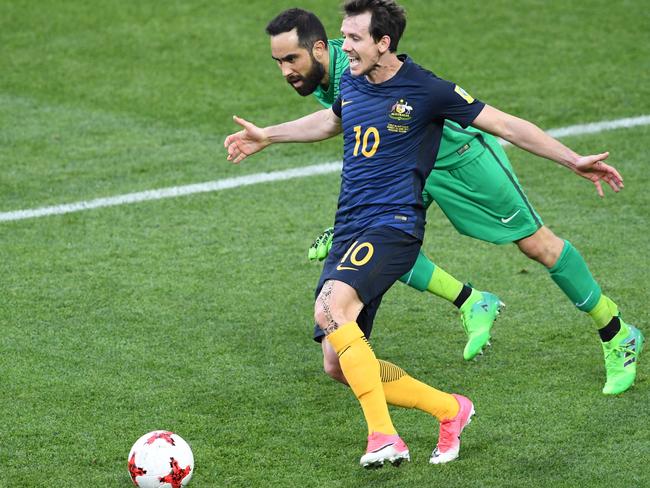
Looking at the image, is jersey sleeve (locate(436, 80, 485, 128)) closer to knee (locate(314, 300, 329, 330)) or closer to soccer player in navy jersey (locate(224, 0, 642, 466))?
soccer player in navy jersey (locate(224, 0, 642, 466))

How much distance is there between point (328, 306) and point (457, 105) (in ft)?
3.63

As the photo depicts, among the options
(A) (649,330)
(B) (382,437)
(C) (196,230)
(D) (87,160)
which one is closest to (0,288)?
(C) (196,230)

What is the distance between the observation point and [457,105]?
5641mm

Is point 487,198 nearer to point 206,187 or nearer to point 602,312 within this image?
point 602,312

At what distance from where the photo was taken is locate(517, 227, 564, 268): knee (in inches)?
254

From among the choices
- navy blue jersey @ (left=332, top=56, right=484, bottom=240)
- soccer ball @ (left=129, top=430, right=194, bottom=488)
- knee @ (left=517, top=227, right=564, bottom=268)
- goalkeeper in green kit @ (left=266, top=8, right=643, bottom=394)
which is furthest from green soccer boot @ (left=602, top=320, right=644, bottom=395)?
soccer ball @ (left=129, top=430, right=194, bottom=488)

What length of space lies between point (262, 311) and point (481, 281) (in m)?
1.45

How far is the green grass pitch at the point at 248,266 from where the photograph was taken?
227 inches

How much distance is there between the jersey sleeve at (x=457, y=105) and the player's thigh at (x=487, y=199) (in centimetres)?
89

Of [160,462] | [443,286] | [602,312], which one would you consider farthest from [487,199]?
[160,462]

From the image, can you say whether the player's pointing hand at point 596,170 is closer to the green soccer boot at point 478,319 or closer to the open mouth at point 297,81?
the green soccer boot at point 478,319

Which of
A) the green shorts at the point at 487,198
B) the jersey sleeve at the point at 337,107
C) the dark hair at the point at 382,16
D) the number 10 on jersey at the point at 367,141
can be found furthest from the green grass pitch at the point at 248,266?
the dark hair at the point at 382,16

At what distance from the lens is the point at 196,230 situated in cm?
A: 886

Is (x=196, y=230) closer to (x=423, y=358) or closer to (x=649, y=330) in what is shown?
(x=423, y=358)
